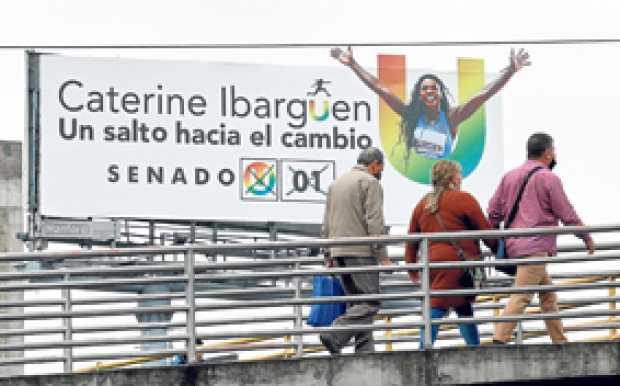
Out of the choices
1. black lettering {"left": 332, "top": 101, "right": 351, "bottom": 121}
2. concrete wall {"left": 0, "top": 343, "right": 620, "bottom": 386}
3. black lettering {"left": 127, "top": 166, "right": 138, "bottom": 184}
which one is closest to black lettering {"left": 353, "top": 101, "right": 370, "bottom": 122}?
black lettering {"left": 332, "top": 101, "right": 351, "bottom": 121}

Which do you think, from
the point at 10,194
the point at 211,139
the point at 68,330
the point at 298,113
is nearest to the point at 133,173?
the point at 211,139

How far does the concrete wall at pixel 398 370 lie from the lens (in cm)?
1383

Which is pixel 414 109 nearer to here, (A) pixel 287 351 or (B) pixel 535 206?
(A) pixel 287 351

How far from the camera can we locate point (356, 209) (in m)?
14.3

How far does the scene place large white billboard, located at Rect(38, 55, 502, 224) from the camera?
34.4 meters

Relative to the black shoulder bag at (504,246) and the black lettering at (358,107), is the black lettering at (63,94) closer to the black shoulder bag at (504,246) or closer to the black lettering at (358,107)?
the black lettering at (358,107)

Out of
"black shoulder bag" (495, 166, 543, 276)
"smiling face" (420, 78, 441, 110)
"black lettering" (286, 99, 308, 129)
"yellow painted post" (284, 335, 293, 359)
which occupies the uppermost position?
"smiling face" (420, 78, 441, 110)

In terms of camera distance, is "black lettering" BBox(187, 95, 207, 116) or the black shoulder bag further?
"black lettering" BBox(187, 95, 207, 116)

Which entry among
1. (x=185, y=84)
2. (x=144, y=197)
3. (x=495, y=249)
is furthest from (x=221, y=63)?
(x=495, y=249)

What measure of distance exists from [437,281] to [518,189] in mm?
897

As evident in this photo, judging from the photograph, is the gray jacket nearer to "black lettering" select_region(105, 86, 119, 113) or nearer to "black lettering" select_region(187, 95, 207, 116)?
"black lettering" select_region(105, 86, 119, 113)

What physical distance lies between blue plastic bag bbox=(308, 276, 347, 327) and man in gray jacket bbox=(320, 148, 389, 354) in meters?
0.14

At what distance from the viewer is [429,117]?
3762cm

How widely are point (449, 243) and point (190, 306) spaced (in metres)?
1.95
